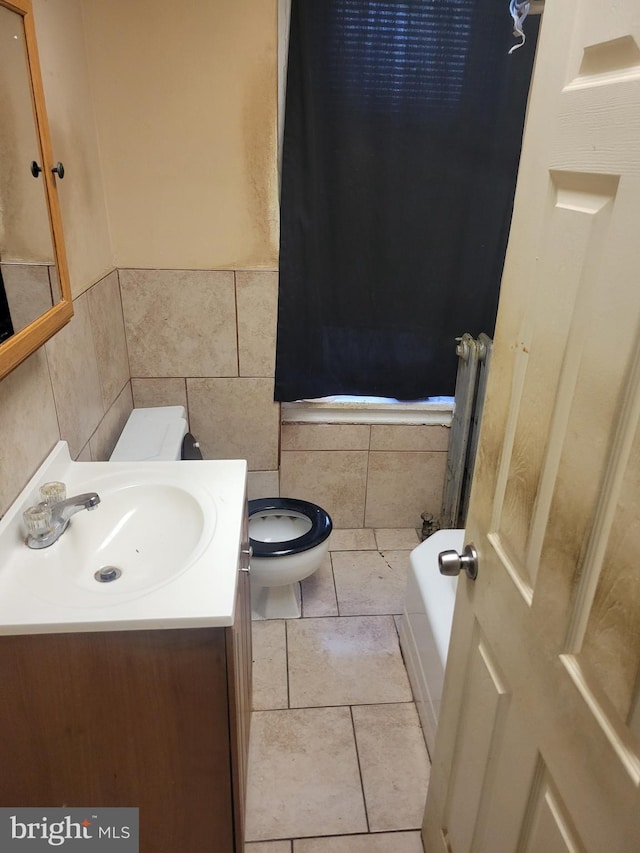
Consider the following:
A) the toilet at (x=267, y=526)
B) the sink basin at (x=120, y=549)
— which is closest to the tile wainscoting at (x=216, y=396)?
the toilet at (x=267, y=526)

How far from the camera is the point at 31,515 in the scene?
121 centimetres

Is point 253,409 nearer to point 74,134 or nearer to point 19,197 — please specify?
point 74,134

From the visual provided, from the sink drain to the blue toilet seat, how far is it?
71 cm

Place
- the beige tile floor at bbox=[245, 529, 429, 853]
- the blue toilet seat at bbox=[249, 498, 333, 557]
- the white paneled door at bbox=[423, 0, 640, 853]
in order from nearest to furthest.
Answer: the white paneled door at bbox=[423, 0, 640, 853], the beige tile floor at bbox=[245, 529, 429, 853], the blue toilet seat at bbox=[249, 498, 333, 557]

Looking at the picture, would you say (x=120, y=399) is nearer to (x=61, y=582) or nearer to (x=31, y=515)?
(x=31, y=515)

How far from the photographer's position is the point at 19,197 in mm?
1220

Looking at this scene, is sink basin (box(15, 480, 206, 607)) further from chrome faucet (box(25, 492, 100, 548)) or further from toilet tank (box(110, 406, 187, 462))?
toilet tank (box(110, 406, 187, 462))

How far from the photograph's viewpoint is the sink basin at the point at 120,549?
3.64 ft

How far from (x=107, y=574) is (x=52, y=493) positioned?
0.22 m

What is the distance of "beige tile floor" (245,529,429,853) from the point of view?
1.53 meters

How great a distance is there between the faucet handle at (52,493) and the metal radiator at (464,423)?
159 cm

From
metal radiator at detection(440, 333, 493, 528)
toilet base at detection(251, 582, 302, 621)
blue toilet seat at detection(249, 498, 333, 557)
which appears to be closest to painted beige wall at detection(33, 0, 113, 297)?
blue toilet seat at detection(249, 498, 333, 557)

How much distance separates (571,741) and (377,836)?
3.36ft

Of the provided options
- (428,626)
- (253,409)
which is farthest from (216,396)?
(428,626)
